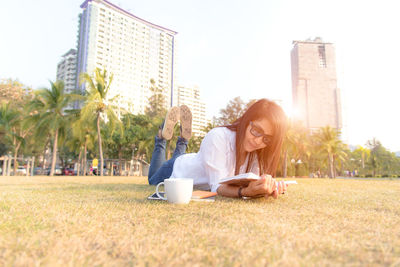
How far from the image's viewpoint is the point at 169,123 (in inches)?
174

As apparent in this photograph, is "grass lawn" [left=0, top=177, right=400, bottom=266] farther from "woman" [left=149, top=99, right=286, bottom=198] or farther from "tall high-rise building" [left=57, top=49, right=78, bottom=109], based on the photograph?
"tall high-rise building" [left=57, top=49, right=78, bottom=109]

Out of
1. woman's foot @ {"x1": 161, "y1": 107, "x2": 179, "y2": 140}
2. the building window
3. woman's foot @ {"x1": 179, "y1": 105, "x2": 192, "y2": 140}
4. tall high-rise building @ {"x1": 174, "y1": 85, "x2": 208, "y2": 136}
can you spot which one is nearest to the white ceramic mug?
woman's foot @ {"x1": 161, "y1": 107, "x2": 179, "y2": 140}

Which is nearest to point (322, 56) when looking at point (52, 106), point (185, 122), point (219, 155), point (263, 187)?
point (52, 106)

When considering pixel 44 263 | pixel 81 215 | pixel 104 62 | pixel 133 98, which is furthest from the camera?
pixel 133 98

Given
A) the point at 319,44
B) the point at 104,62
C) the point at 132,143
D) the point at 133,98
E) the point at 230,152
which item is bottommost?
the point at 230,152

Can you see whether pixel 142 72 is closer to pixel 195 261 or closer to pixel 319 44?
pixel 319 44

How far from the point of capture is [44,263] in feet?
1.94

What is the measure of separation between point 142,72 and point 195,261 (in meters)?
71.0

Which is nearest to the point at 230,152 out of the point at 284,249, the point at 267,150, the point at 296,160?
the point at 267,150

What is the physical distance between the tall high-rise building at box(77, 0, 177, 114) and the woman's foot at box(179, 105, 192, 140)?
53.2 meters

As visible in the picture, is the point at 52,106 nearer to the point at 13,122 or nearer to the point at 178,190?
the point at 13,122

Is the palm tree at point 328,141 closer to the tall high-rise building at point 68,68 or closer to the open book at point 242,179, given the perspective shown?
the open book at point 242,179

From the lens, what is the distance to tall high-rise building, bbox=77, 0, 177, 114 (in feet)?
194

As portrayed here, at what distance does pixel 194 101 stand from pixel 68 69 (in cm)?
4727
